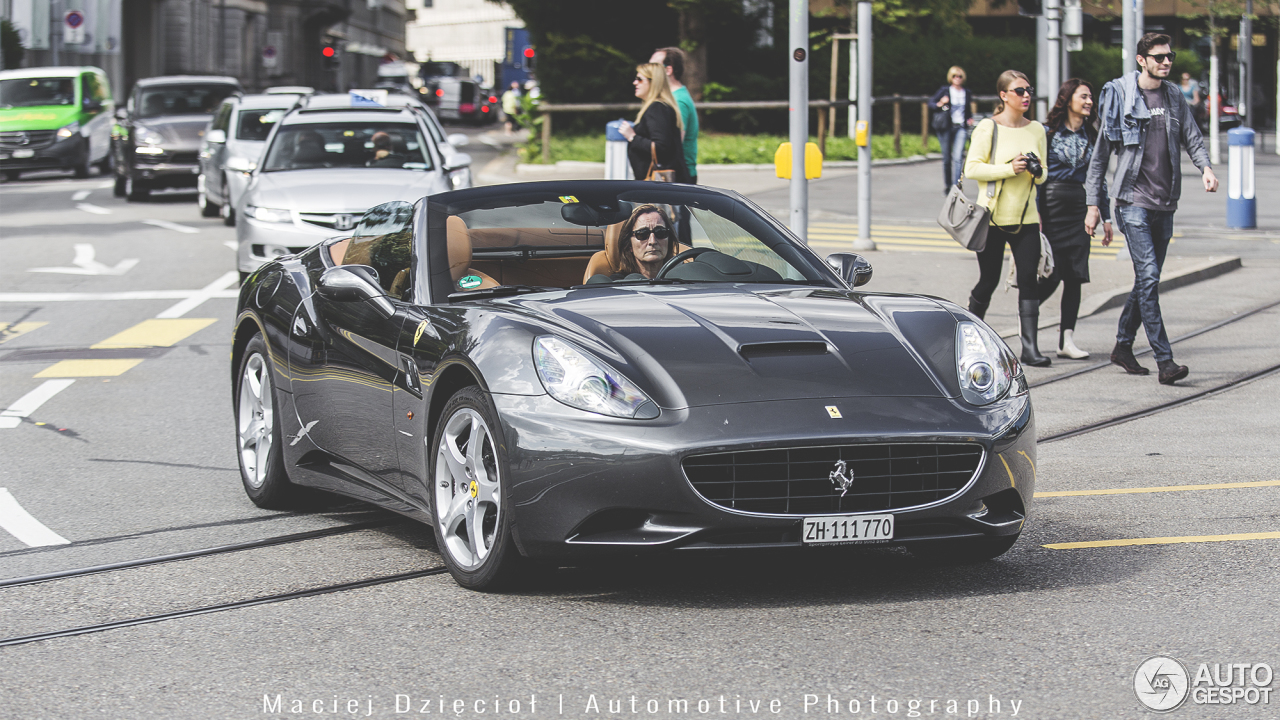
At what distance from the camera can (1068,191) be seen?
10.7 m

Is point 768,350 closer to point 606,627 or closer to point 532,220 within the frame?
point 606,627

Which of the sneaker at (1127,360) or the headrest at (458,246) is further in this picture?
the sneaker at (1127,360)

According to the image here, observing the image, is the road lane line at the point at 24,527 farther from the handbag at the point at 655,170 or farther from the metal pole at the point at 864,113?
the metal pole at the point at 864,113

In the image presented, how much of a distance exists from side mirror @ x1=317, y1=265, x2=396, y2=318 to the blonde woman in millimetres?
5652

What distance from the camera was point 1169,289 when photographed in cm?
1461

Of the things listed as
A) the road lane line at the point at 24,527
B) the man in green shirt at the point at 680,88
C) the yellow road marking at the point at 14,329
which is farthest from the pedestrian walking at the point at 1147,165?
the yellow road marking at the point at 14,329

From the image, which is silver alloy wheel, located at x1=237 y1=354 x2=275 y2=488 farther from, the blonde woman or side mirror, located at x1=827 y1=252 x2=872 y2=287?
the blonde woman

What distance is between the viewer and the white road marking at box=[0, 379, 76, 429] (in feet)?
30.0

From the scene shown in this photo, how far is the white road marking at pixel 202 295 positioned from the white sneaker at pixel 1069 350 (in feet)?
22.9

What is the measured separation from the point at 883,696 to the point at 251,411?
386 cm

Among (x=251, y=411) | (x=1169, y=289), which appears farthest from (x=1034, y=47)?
(x=251, y=411)

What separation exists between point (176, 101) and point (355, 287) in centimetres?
2251

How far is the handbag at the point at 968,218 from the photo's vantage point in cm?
1038

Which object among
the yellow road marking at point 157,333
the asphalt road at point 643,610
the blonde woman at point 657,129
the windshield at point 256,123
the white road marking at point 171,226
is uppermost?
the windshield at point 256,123
